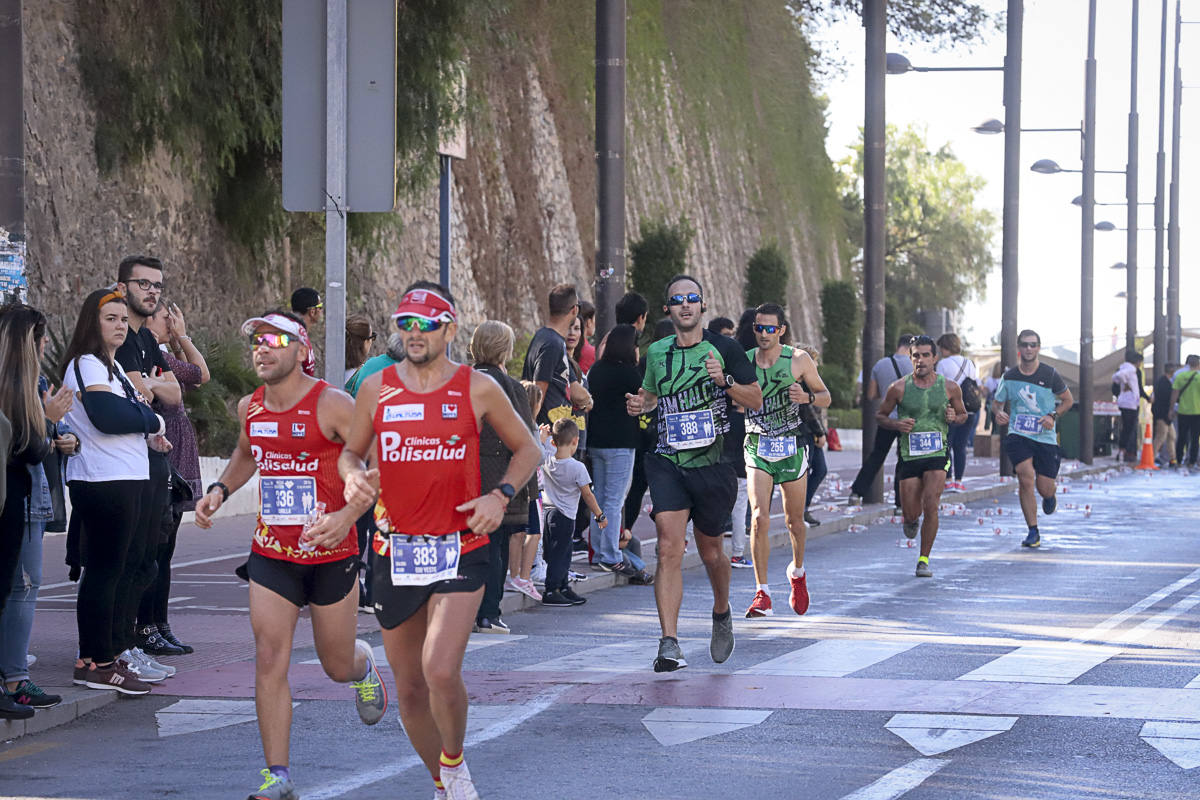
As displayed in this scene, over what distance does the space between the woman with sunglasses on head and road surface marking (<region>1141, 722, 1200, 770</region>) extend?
4.93 meters

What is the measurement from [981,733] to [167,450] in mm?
4290

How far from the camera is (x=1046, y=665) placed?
9.99 m

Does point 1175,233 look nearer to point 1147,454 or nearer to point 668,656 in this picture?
point 1147,454

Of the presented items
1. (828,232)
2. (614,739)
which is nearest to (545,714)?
(614,739)

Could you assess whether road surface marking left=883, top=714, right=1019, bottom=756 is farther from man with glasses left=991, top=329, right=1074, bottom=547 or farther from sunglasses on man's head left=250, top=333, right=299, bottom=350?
man with glasses left=991, top=329, right=1074, bottom=547

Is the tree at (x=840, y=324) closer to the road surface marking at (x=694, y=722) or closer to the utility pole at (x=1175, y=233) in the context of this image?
the utility pole at (x=1175, y=233)

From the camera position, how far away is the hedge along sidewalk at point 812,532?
12.9 m

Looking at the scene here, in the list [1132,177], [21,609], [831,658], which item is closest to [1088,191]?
[1132,177]

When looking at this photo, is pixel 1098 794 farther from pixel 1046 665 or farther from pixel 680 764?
pixel 1046 665

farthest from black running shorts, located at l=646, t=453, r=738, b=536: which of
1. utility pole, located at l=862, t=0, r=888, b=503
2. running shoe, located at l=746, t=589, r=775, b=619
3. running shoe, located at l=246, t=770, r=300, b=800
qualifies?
utility pole, located at l=862, t=0, r=888, b=503

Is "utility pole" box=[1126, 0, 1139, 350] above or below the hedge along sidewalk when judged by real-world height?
above

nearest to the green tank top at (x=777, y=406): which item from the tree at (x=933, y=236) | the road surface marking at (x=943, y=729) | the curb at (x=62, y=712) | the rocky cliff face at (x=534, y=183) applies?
the road surface marking at (x=943, y=729)

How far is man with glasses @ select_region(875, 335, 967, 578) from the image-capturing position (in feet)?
48.8

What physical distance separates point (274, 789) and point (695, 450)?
4.04 m
